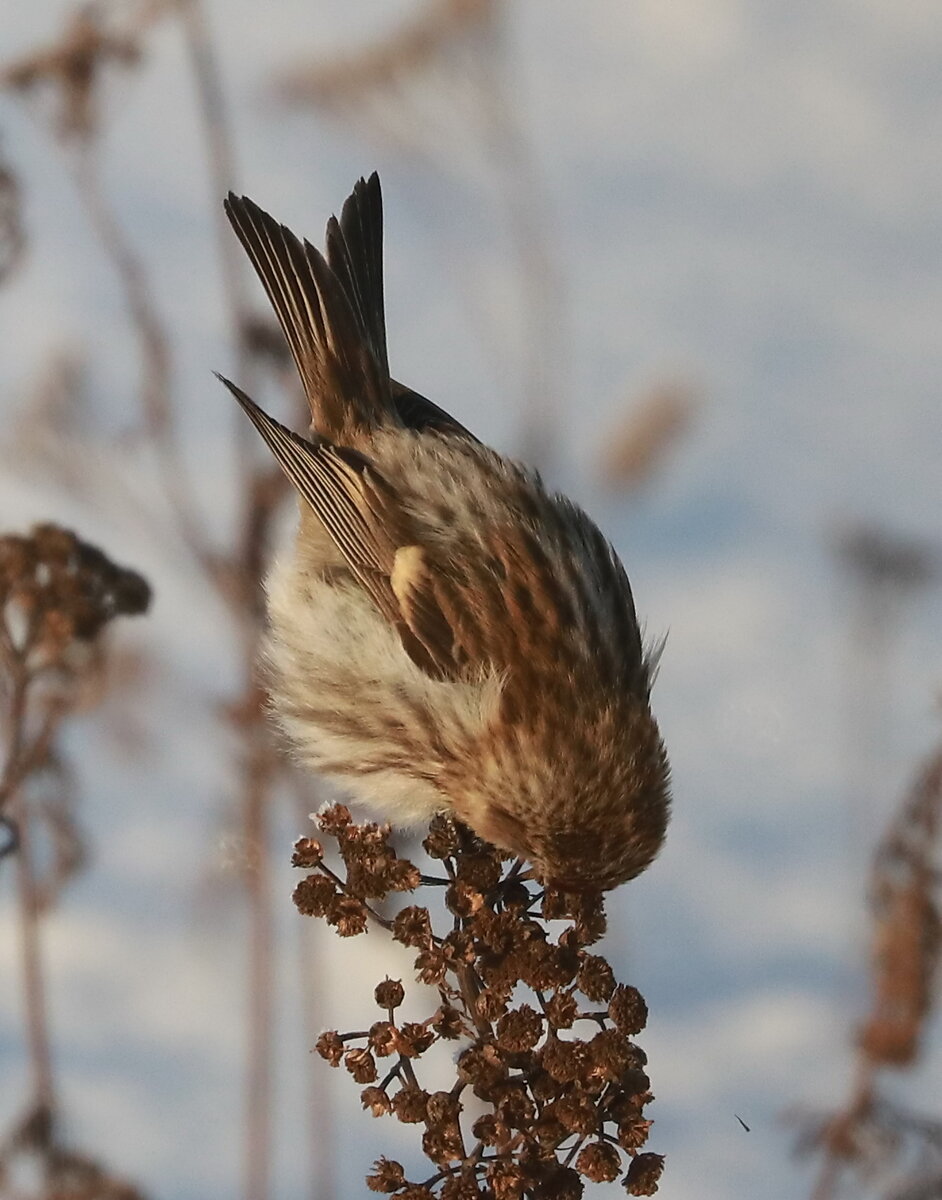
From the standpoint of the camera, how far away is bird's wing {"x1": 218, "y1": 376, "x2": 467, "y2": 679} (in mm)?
2283

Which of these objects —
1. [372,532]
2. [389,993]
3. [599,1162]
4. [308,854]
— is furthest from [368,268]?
[599,1162]

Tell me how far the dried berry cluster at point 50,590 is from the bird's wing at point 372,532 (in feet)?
1.22

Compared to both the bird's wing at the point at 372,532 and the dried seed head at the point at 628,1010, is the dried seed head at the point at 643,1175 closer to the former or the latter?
the dried seed head at the point at 628,1010

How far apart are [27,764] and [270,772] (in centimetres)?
57

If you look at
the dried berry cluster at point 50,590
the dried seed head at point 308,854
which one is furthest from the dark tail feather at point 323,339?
the dried seed head at point 308,854

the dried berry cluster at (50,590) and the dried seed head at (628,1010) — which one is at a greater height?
the dried berry cluster at (50,590)

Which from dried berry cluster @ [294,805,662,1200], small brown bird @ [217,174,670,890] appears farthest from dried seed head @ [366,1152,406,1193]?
small brown bird @ [217,174,670,890]

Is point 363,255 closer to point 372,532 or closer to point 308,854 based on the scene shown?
point 372,532

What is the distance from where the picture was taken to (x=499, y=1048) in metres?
1.48

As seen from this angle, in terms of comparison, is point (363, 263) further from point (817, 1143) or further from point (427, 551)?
point (817, 1143)

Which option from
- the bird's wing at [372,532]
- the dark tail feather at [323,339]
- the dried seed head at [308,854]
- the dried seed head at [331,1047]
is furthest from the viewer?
the dark tail feather at [323,339]

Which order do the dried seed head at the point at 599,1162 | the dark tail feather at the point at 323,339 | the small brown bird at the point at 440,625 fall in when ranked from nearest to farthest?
the dried seed head at the point at 599,1162 → the small brown bird at the point at 440,625 → the dark tail feather at the point at 323,339

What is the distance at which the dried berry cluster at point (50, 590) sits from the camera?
2324 mm

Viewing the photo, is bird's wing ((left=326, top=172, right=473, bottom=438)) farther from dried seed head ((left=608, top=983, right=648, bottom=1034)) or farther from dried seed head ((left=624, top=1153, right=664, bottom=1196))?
dried seed head ((left=624, top=1153, right=664, bottom=1196))
